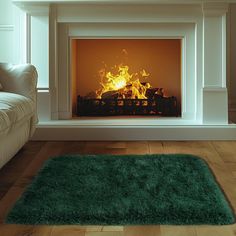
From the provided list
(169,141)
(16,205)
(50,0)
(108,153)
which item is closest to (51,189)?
(16,205)

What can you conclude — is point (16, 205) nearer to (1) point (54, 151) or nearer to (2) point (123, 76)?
(1) point (54, 151)

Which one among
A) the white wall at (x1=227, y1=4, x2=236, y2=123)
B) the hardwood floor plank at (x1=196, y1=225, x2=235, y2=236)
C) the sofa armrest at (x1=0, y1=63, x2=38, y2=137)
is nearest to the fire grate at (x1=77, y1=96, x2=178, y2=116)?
the white wall at (x1=227, y1=4, x2=236, y2=123)

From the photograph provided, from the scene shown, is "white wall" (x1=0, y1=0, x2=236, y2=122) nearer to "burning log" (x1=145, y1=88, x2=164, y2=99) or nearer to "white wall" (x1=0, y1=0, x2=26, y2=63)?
"white wall" (x1=0, y1=0, x2=26, y2=63)

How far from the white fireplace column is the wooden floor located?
0.98ft

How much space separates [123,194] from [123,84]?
2.32 meters

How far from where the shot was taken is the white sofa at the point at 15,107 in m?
2.23

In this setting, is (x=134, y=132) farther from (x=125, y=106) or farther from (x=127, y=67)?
(x=127, y=67)

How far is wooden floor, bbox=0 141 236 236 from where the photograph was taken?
159cm

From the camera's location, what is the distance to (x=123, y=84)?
4203mm

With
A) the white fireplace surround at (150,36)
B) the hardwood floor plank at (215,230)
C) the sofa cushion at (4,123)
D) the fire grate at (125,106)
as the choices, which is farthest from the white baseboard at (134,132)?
the hardwood floor plank at (215,230)

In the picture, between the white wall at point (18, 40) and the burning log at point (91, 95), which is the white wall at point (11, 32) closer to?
the white wall at point (18, 40)

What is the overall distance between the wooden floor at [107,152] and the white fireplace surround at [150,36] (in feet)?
0.49

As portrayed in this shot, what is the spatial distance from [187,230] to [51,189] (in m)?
0.75

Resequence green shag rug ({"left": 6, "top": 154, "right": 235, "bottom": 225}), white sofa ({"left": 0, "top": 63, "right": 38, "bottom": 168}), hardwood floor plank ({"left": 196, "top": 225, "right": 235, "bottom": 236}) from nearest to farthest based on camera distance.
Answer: hardwood floor plank ({"left": 196, "top": 225, "right": 235, "bottom": 236})
green shag rug ({"left": 6, "top": 154, "right": 235, "bottom": 225})
white sofa ({"left": 0, "top": 63, "right": 38, "bottom": 168})
